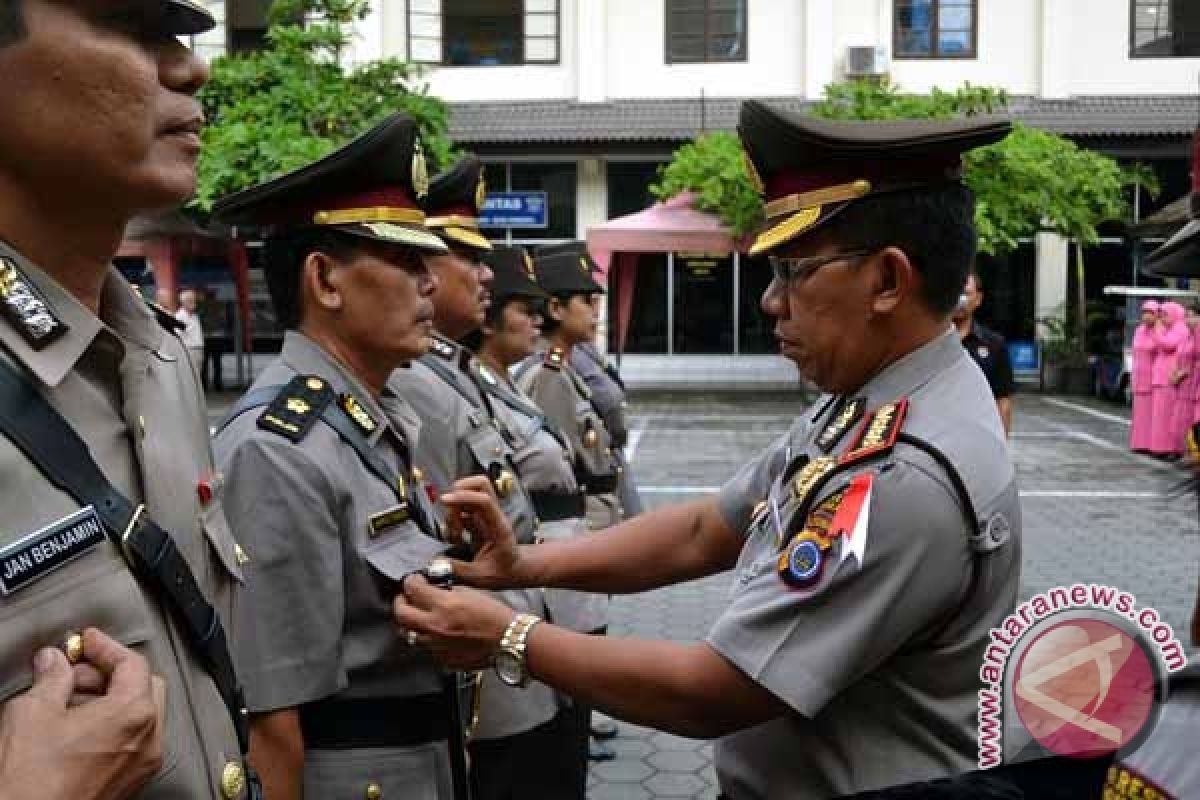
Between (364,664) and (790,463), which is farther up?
(790,463)

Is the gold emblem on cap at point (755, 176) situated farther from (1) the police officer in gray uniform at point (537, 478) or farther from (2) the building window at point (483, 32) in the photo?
(2) the building window at point (483, 32)

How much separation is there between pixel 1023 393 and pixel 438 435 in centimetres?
1679

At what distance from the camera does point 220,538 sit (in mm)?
1638

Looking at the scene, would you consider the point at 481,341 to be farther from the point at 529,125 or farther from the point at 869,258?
the point at 529,125

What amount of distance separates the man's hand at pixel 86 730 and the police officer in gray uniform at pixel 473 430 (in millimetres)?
1657

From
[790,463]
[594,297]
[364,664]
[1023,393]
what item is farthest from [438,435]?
[1023,393]

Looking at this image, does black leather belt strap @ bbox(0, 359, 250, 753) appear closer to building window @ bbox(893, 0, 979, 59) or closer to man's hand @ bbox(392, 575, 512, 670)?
man's hand @ bbox(392, 575, 512, 670)

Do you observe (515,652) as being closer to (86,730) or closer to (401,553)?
(401,553)

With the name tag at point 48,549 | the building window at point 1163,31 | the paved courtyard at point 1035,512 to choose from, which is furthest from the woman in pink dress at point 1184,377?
the name tag at point 48,549

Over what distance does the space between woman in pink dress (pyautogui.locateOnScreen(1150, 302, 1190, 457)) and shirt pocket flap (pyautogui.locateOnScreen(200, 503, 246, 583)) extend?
457 inches

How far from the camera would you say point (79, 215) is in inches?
55.6

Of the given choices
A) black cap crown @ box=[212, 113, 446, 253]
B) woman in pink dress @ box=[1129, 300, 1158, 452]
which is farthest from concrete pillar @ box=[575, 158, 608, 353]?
black cap crown @ box=[212, 113, 446, 253]

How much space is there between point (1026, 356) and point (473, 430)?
1772cm

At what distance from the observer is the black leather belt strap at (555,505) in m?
4.48
